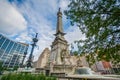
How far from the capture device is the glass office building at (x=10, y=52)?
60081mm

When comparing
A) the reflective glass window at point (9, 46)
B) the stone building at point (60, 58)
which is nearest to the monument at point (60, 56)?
the stone building at point (60, 58)

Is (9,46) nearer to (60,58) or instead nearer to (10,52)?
(10,52)

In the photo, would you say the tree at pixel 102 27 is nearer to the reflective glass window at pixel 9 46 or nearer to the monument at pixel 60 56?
the monument at pixel 60 56

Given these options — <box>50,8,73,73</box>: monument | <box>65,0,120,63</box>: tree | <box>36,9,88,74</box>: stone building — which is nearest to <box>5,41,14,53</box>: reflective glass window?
<box>36,9,88,74</box>: stone building

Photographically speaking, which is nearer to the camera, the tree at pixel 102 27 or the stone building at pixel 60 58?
the tree at pixel 102 27

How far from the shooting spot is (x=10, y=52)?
66625 millimetres

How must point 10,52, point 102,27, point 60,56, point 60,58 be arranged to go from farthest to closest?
point 10,52, point 60,56, point 60,58, point 102,27

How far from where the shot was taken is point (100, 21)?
499 centimetres

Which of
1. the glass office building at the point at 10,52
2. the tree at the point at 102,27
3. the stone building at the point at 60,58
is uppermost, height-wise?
the glass office building at the point at 10,52

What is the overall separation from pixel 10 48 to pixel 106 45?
7406cm

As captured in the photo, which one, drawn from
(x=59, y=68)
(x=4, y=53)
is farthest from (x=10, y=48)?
(x=59, y=68)

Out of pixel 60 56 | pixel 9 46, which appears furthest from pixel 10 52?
pixel 60 56

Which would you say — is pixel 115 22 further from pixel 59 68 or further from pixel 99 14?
pixel 59 68

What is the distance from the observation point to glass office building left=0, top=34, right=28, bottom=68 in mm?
60081
